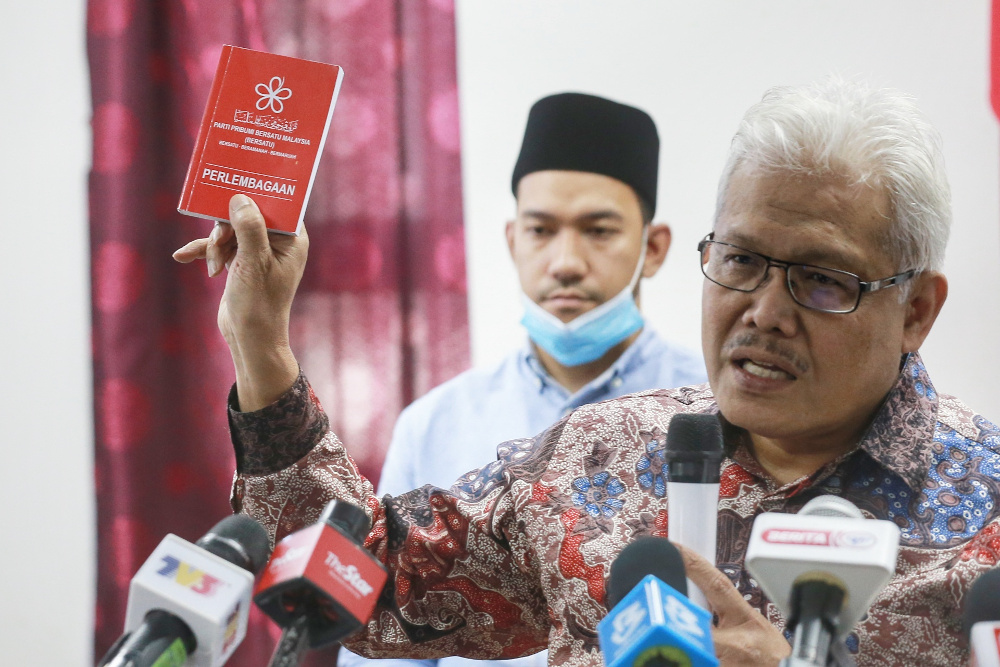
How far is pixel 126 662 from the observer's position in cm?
70

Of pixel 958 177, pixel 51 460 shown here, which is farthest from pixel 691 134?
pixel 51 460

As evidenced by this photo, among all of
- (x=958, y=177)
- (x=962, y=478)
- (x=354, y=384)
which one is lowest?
(x=354, y=384)

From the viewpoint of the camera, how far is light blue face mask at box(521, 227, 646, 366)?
107 inches

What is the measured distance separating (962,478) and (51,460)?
2701mm

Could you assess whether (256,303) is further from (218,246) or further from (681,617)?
(681,617)

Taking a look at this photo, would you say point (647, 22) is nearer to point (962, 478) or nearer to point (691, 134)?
point (691, 134)

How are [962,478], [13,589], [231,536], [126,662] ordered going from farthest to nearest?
[13,589] < [962,478] < [231,536] < [126,662]

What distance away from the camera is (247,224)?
1.24 meters

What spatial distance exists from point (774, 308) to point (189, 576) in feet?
2.56

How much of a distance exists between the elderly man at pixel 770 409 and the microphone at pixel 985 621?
0.40 m

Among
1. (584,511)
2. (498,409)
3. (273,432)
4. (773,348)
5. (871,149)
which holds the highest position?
(871,149)

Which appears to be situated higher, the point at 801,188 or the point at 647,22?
the point at 647,22

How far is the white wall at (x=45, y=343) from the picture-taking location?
3023 millimetres

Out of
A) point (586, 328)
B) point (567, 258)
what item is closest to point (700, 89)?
point (567, 258)
